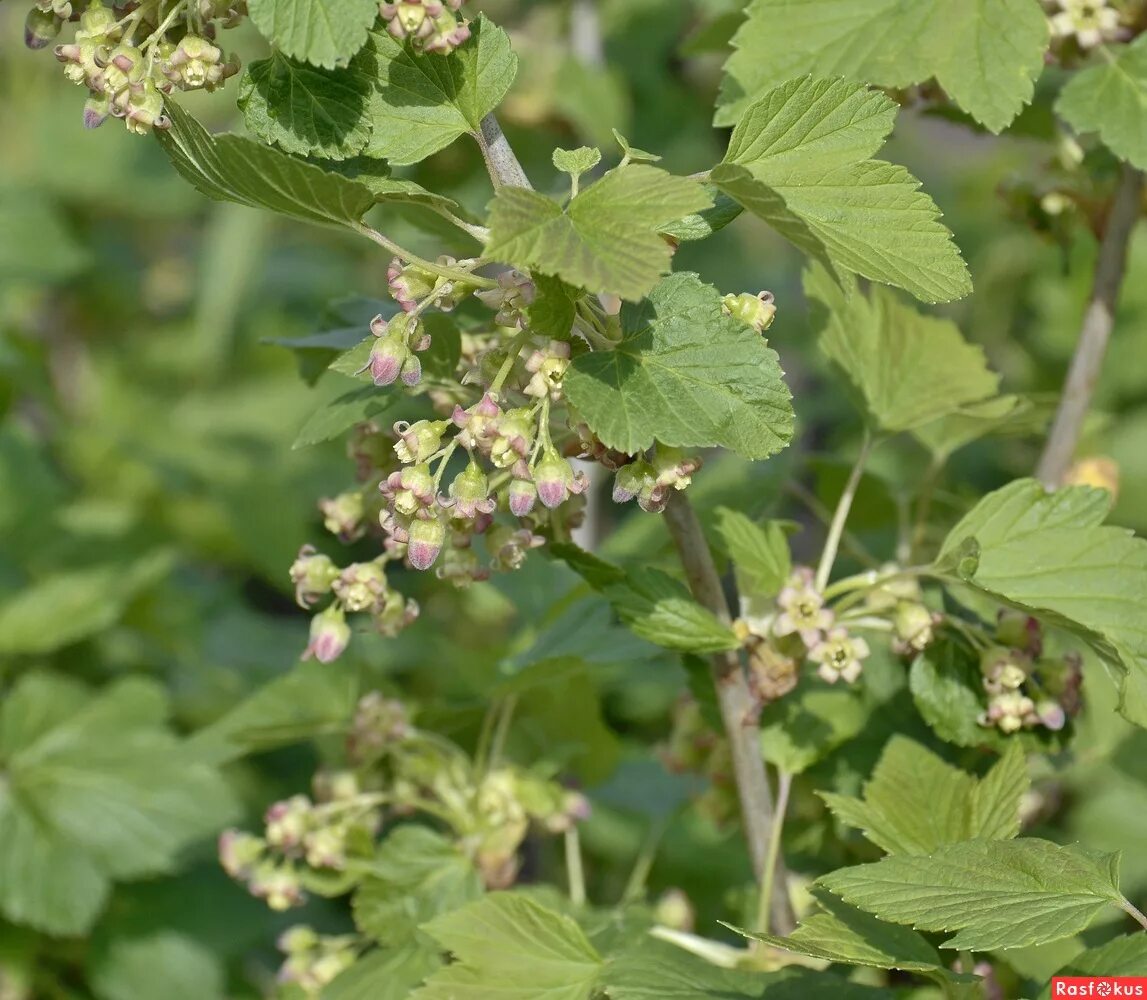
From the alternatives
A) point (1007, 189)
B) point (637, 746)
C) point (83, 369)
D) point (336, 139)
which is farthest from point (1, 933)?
point (83, 369)

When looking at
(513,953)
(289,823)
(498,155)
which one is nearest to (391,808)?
(289,823)

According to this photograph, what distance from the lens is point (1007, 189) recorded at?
1.61 m

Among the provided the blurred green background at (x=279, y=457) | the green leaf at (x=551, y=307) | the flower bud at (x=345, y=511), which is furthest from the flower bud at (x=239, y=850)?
the green leaf at (x=551, y=307)

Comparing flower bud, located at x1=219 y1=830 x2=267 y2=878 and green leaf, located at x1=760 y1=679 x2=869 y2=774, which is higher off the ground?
green leaf, located at x1=760 y1=679 x2=869 y2=774

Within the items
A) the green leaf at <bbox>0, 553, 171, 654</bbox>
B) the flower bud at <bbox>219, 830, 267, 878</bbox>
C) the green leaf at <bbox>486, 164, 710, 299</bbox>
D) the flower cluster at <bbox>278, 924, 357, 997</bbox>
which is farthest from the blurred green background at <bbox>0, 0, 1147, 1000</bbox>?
the green leaf at <bbox>486, 164, 710, 299</bbox>

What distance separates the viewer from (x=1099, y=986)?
1032mm

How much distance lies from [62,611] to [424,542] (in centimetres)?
123

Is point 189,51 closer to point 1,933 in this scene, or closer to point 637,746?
point 1,933

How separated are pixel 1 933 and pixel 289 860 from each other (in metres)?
0.72

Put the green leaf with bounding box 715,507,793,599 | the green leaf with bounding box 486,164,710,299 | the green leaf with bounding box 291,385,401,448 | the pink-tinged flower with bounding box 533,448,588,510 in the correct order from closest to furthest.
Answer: the green leaf with bounding box 486,164,710,299 < the pink-tinged flower with bounding box 533,448,588,510 < the green leaf with bounding box 291,385,401,448 < the green leaf with bounding box 715,507,793,599

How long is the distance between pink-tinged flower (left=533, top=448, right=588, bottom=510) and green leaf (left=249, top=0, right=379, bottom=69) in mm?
308

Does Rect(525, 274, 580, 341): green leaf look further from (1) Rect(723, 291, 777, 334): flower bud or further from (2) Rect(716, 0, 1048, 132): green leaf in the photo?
(2) Rect(716, 0, 1048, 132): green leaf

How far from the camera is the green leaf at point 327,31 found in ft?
3.12

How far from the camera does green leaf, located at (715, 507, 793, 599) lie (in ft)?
4.09
